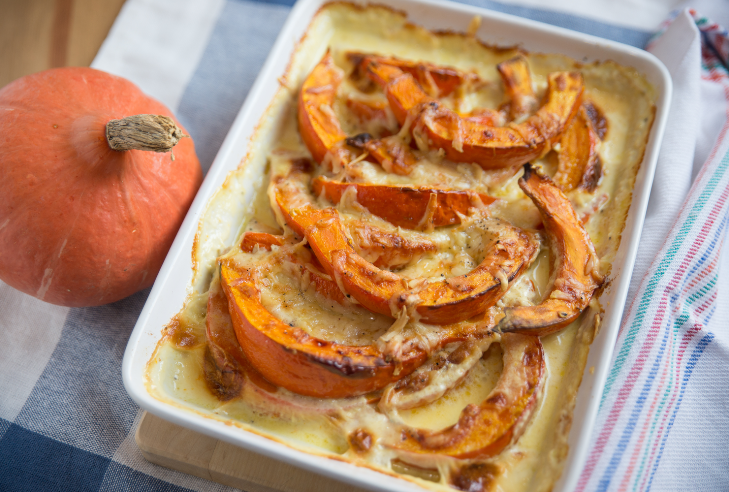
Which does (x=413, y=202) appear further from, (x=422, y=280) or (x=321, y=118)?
(x=321, y=118)

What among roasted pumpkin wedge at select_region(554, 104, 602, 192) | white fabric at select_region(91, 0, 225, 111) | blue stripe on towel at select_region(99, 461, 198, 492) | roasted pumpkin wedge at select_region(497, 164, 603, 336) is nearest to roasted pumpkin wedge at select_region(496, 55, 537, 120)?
roasted pumpkin wedge at select_region(554, 104, 602, 192)

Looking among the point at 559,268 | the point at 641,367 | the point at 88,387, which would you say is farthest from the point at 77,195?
the point at 641,367

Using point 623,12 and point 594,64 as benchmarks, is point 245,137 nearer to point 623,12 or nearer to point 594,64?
point 594,64

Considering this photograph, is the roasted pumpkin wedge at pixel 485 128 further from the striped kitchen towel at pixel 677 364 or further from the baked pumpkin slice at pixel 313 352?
the baked pumpkin slice at pixel 313 352

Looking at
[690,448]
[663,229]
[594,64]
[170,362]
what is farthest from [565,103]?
[170,362]

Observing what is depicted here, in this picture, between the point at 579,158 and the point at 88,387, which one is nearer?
the point at 88,387

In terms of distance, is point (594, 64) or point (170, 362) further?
point (594, 64)
